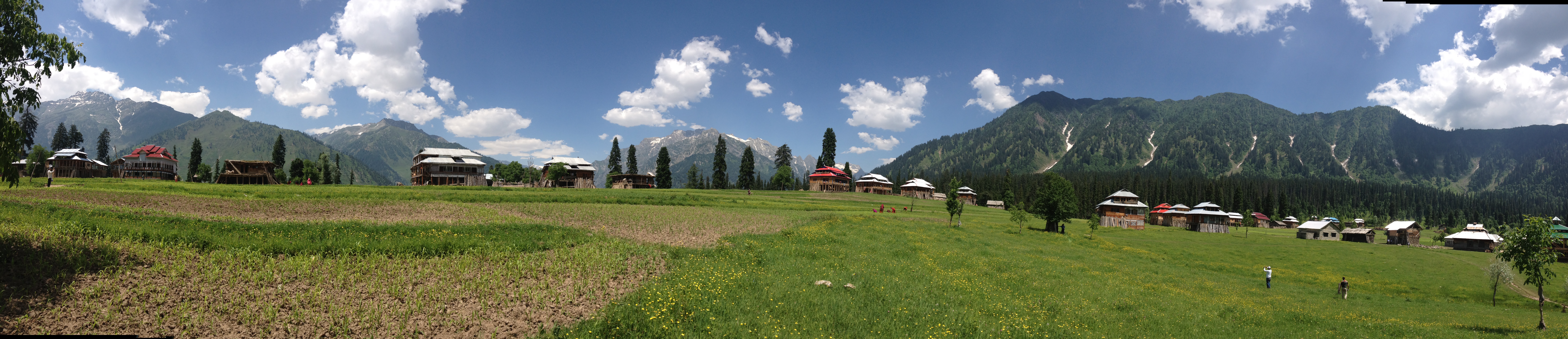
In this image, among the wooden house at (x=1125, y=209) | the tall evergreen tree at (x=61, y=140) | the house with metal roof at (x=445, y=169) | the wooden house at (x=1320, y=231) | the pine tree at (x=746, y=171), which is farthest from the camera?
the pine tree at (x=746, y=171)

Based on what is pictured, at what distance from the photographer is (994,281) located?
1861 centimetres

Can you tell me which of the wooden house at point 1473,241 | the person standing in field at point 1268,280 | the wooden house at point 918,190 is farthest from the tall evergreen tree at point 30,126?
the wooden house at point 1473,241

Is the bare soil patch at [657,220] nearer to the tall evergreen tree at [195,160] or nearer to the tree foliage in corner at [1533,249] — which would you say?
the tree foliage in corner at [1533,249]

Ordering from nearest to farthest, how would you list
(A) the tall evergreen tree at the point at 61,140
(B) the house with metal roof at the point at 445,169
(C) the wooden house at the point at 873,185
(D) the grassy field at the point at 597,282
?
(D) the grassy field at the point at 597,282
(B) the house with metal roof at the point at 445,169
(A) the tall evergreen tree at the point at 61,140
(C) the wooden house at the point at 873,185

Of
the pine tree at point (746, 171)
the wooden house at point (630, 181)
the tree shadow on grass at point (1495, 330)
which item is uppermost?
the pine tree at point (746, 171)

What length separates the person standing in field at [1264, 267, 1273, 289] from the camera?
2777cm

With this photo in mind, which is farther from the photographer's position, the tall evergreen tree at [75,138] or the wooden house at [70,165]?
the tall evergreen tree at [75,138]

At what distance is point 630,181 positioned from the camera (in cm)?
11138

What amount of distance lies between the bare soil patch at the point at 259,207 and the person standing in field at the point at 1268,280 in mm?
48028

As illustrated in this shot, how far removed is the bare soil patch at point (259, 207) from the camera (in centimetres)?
2153

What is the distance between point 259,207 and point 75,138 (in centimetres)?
18166

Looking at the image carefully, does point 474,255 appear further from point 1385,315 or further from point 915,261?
point 1385,315

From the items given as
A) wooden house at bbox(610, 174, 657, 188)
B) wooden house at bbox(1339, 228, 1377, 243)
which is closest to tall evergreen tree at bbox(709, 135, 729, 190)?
wooden house at bbox(610, 174, 657, 188)

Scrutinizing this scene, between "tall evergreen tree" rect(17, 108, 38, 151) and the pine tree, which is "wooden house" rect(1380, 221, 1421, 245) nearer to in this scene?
the pine tree
